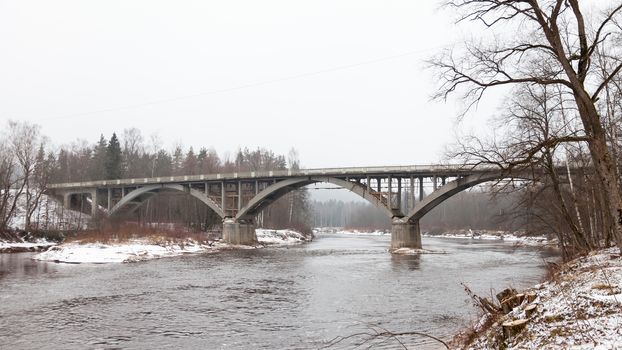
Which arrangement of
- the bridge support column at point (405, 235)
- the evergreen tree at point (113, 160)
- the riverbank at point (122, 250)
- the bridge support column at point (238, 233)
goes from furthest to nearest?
the evergreen tree at point (113, 160) < the bridge support column at point (238, 233) < the bridge support column at point (405, 235) < the riverbank at point (122, 250)

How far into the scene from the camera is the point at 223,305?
16.3 metres

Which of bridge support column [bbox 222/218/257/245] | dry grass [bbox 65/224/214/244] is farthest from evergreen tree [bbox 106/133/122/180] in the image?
dry grass [bbox 65/224/214/244]

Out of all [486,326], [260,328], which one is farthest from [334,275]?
[486,326]

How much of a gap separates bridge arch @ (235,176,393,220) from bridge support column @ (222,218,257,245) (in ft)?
3.08

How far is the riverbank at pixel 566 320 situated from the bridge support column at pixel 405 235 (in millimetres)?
42242

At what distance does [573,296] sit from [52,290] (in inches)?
725

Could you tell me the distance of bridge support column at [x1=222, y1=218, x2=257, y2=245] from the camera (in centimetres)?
6066

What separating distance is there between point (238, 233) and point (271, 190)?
22.7 feet

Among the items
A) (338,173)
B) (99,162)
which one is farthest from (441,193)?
(99,162)

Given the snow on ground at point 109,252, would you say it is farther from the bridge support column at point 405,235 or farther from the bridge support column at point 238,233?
the bridge support column at point 405,235

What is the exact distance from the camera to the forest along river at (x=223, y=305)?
11477 mm

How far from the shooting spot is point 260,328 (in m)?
12.7

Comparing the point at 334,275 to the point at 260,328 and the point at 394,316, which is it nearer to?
the point at 394,316

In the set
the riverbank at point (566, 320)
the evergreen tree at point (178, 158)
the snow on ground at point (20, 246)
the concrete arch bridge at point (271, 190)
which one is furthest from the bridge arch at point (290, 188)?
the evergreen tree at point (178, 158)
